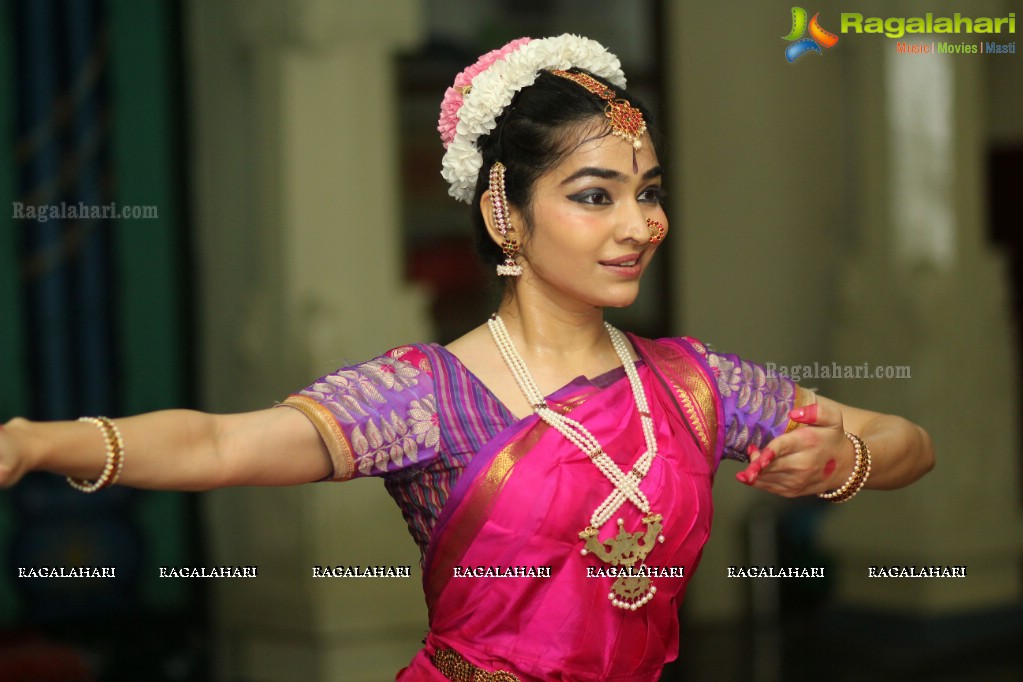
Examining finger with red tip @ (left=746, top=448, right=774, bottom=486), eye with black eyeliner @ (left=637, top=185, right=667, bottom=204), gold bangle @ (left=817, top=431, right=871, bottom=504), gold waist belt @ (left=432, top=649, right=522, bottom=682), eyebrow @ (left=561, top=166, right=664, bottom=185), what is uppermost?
eyebrow @ (left=561, top=166, right=664, bottom=185)

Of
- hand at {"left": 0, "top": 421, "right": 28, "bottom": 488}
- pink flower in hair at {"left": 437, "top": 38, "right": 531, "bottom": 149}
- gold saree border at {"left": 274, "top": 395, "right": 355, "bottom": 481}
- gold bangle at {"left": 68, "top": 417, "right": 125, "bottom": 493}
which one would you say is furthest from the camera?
pink flower in hair at {"left": 437, "top": 38, "right": 531, "bottom": 149}

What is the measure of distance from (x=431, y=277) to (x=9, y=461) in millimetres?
3225

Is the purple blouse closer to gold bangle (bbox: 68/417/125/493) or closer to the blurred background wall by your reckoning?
gold bangle (bbox: 68/417/125/493)

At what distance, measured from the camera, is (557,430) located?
209cm

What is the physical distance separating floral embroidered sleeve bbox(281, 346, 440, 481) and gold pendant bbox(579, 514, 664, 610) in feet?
0.94

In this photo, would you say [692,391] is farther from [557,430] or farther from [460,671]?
[460,671]

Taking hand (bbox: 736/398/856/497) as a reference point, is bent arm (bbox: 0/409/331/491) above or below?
above

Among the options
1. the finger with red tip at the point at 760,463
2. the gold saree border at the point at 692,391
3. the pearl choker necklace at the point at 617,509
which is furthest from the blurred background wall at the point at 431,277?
the finger with red tip at the point at 760,463

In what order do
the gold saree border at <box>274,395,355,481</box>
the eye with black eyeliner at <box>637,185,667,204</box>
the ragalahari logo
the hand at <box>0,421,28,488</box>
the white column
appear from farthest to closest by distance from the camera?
the ragalahari logo < the white column < the eye with black eyeliner at <box>637,185,667,204</box> < the gold saree border at <box>274,395,355,481</box> < the hand at <box>0,421,28,488</box>

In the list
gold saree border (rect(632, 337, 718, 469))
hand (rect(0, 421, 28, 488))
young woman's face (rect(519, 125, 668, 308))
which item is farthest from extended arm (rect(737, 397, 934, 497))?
hand (rect(0, 421, 28, 488))

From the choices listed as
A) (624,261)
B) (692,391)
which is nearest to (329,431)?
(624,261)

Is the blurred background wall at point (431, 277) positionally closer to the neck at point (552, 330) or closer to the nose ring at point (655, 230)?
the neck at point (552, 330)

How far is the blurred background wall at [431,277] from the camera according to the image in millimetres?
4242

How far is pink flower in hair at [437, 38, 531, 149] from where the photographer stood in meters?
2.27
